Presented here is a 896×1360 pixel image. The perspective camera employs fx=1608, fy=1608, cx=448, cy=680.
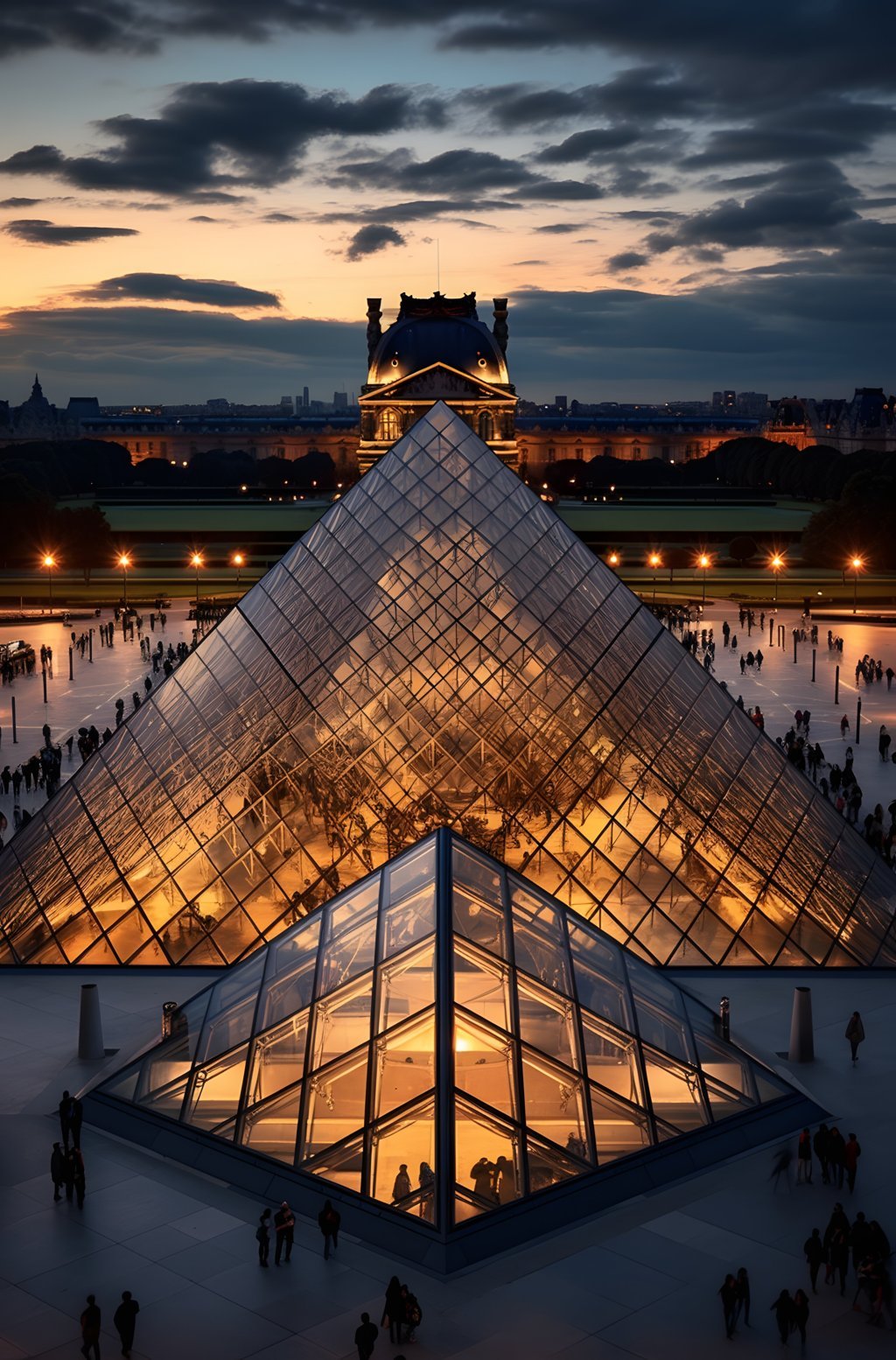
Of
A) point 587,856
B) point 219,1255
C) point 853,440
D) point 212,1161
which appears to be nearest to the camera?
point 219,1255

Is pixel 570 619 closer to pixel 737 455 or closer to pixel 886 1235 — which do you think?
pixel 886 1235

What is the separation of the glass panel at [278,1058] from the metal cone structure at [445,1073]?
0.06ft

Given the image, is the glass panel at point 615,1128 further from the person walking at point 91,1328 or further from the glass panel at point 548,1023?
the person walking at point 91,1328

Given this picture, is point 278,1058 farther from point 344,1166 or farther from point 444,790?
point 444,790

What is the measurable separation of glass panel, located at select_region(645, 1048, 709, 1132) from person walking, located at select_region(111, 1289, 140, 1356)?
→ 16.8 ft

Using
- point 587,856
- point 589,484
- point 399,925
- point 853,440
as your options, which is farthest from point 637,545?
point 853,440

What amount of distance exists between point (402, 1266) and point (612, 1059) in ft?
8.81

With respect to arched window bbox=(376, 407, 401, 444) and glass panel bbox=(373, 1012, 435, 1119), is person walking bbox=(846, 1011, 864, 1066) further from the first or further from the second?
arched window bbox=(376, 407, 401, 444)

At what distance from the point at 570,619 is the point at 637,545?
72.2 metres

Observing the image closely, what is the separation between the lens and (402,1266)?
1300 centimetres

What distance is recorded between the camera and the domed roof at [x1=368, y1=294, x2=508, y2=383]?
154875 mm

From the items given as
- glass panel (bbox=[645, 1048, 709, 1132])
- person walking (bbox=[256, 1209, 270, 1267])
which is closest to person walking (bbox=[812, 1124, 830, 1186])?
glass panel (bbox=[645, 1048, 709, 1132])

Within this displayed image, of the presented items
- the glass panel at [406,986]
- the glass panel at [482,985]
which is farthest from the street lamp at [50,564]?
the glass panel at [482,985]

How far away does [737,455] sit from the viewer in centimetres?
16838
